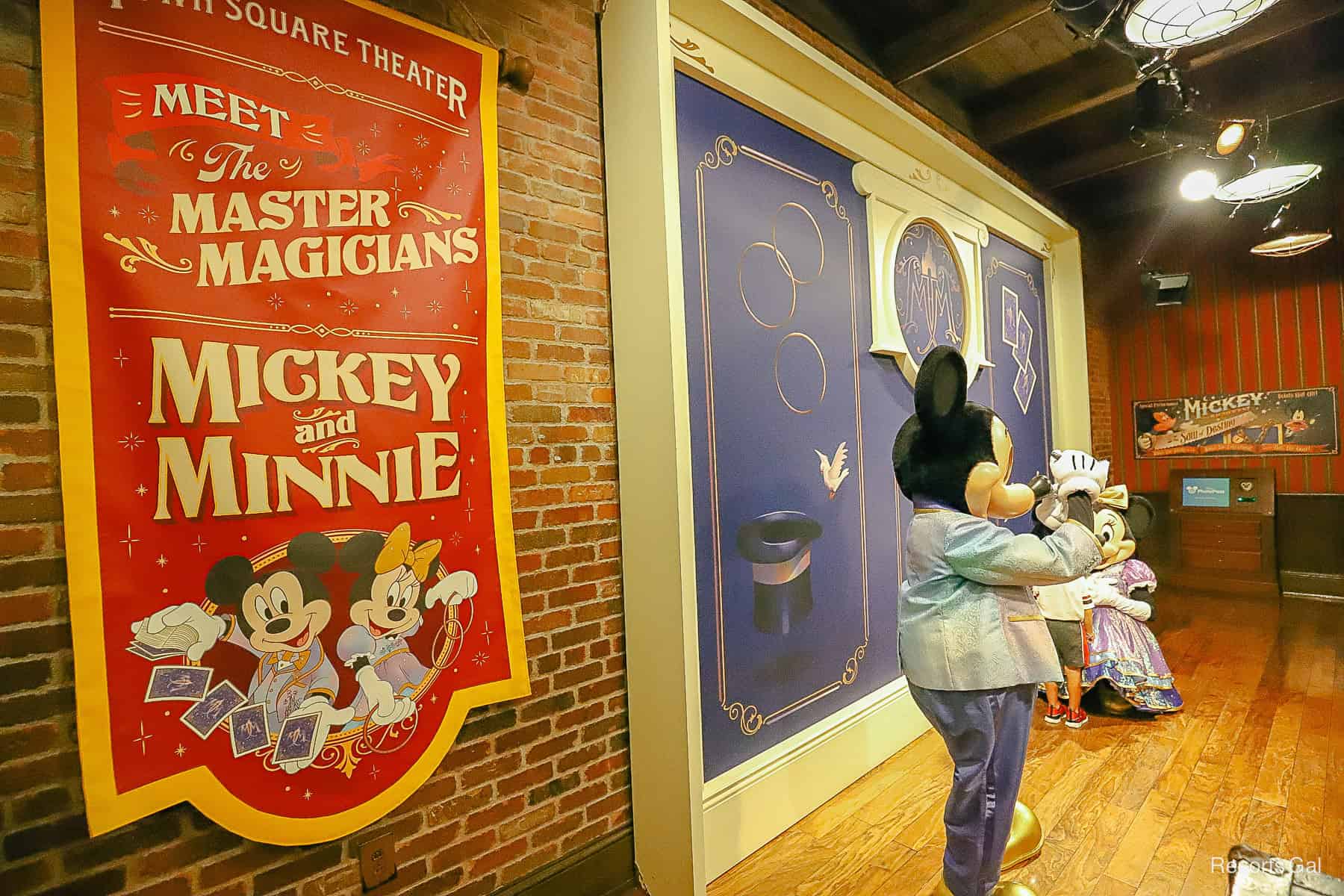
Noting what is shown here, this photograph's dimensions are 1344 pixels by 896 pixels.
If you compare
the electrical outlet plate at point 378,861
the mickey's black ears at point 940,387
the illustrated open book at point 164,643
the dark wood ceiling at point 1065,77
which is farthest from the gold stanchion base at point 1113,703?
the illustrated open book at point 164,643

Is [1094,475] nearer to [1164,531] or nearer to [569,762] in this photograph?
[569,762]

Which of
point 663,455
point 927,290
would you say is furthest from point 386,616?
point 927,290

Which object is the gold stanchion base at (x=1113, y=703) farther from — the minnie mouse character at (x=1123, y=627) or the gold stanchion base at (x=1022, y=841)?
the gold stanchion base at (x=1022, y=841)

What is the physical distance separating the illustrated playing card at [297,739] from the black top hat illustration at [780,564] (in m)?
1.38

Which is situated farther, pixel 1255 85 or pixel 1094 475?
pixel 1255 85

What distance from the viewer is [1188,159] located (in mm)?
4465

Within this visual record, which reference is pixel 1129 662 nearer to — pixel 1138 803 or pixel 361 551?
pixel 1138 803

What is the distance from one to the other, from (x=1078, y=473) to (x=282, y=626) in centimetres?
291

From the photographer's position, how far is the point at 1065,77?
3754 mm

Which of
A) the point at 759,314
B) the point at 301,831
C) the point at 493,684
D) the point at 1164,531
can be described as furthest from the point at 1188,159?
the point at 301,831

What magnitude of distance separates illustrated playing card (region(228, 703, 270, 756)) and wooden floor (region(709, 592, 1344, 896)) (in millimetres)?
1382

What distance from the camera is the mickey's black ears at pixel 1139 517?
3066mm

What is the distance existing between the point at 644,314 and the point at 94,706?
1.49 meters

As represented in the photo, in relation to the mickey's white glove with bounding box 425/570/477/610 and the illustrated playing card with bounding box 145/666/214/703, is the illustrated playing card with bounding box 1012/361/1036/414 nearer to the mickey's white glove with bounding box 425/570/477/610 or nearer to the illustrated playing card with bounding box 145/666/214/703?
the mickey's white glove with bounding box 425/570/477/610
